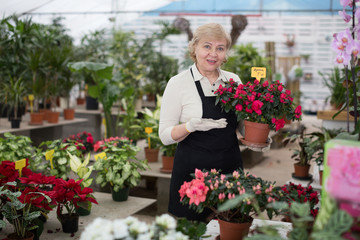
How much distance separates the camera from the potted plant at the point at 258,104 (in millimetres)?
1841

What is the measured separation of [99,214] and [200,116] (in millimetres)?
1396

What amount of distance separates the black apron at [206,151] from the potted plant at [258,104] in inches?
2.7

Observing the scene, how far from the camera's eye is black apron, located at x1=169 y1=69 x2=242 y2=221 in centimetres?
199

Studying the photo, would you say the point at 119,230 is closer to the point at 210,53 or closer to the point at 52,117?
the point at 210,53

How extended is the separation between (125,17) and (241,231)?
13.2m

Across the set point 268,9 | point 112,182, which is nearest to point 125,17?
point 268,9

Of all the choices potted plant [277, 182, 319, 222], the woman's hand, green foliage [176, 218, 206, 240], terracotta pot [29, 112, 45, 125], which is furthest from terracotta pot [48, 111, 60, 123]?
green foliage [176, 218, 206, 240]

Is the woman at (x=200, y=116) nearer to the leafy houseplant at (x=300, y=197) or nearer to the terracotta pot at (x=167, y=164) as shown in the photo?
the leafy houseplant at (x=300, y=197)

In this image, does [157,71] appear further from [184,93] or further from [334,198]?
[334,198]

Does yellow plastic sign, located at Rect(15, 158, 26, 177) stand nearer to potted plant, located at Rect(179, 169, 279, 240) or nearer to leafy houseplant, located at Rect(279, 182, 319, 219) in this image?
potted plant, located at Rect(179, 169, 279, 240)

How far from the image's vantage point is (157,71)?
10.7 metres

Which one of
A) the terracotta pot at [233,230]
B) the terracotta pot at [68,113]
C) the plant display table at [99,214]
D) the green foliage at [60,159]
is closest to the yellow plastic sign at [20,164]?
the plant display table at [99,214]

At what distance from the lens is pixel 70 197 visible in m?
2.26

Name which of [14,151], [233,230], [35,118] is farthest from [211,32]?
[35,118]
